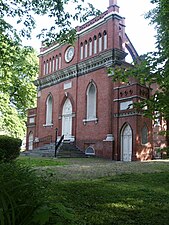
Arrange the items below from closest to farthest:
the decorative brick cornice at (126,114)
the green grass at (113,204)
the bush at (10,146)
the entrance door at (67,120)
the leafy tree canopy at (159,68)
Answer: the green grass at (113,204), the leafy tree canopy at (159,68), the bush at (10,146), the decorative brick cornice at (126,114), the entrance door at (67,120)

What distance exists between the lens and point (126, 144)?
63.4ft

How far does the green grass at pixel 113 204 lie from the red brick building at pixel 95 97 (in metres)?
13.1

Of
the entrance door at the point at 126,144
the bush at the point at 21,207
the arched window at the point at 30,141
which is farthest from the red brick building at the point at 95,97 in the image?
the bush at the point at 21,207

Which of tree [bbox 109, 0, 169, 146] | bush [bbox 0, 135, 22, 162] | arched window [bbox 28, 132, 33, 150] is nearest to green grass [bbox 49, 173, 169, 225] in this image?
tree [bbox 109, 0, 169, 146]

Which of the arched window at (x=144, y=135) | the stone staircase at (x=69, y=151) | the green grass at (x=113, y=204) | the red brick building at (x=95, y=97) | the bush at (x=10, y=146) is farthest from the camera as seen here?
the stone staircase at (x=69, y=151)

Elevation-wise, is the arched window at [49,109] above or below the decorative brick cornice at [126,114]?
above

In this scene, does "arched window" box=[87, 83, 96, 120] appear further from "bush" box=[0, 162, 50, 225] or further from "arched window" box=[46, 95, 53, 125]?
"bush" box=[0, 162, 50, 225]

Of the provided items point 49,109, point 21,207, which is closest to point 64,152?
point 49,109

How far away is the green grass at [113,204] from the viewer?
12.1ft

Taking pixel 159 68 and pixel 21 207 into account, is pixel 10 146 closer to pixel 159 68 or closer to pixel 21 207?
pixel 159 68

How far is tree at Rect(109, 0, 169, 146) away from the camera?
672cm

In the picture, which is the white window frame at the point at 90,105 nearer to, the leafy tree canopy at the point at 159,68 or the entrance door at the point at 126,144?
the entrance door at the point at 126,144

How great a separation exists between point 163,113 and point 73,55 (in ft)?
63.5

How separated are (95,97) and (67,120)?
4.26 metres
